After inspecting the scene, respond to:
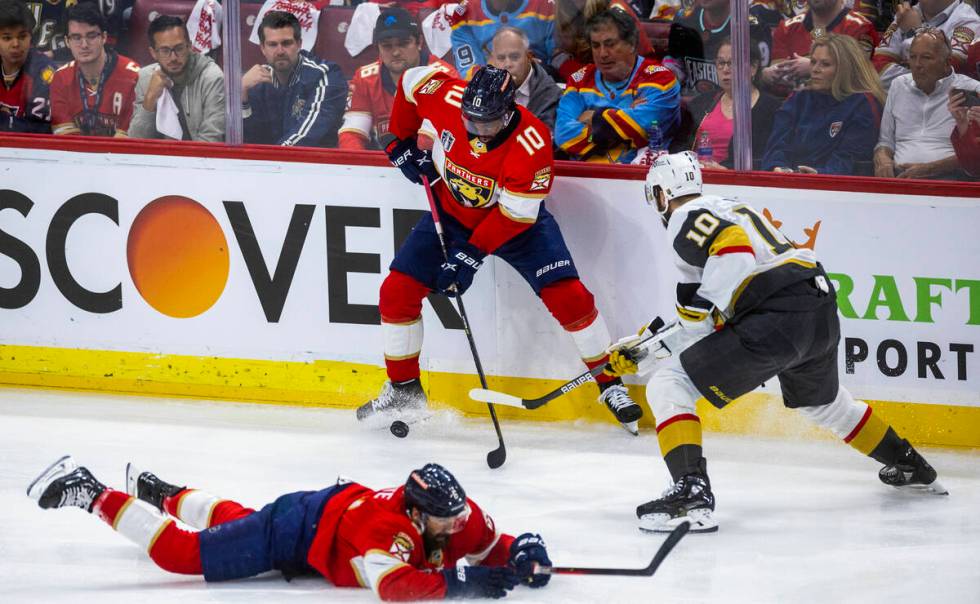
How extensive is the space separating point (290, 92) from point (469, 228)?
98cm

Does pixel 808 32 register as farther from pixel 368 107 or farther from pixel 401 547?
pixel 401 547

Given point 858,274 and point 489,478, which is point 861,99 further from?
point 489,478

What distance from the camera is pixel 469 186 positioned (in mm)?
5434

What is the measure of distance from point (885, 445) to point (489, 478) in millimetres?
1344

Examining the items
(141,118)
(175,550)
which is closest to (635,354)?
(175,550)

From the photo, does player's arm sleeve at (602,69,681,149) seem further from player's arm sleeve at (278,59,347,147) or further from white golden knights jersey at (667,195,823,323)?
player's arm sleeve at (278,59,347,147)

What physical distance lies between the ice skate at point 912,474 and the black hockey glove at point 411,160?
1953 mm

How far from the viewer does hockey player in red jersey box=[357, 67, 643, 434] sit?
5.31 metres

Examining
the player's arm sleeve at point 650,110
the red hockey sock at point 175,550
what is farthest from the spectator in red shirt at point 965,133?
the red hockey sock at point 175,550

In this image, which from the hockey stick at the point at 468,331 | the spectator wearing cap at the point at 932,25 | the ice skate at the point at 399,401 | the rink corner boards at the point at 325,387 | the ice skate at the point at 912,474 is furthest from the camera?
the ice skate at the point at 399,401

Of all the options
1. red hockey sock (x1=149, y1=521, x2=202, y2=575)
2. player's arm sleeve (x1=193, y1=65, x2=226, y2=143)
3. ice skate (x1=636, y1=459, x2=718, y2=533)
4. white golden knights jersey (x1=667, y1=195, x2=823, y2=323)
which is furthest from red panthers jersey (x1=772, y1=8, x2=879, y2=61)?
red hockey sock (x1=149, y1=521, x2=202, y2=575)

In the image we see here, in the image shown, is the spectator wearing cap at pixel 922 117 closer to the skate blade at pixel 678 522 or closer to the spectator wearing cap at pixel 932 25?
the spectator wearing cap at pixel 932 25

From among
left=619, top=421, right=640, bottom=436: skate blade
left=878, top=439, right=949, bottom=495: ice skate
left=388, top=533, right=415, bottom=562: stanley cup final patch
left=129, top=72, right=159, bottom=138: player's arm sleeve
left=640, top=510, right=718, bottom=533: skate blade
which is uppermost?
left=129, top=72, right=159, bottom=138: player's arm sleeve

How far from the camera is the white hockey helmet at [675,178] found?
467 cm
